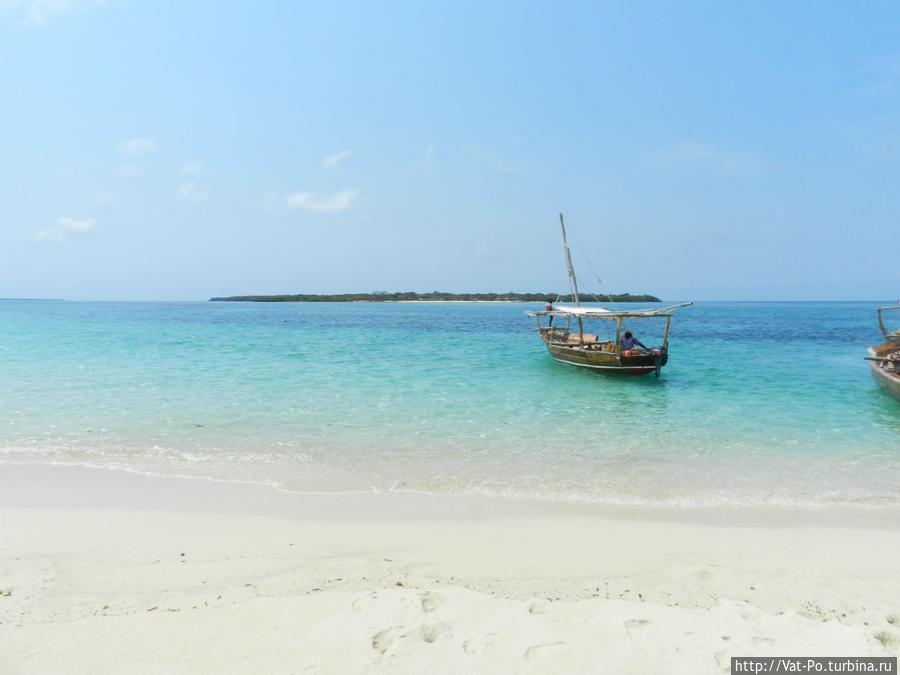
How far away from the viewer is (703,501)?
25.4ft

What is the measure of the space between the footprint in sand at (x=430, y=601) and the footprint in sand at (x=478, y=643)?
1.79 ft

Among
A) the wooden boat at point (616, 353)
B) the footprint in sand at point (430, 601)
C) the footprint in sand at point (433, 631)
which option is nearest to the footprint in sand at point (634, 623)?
the footprint in sand at point (433, 631)

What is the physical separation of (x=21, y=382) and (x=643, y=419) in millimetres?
19487

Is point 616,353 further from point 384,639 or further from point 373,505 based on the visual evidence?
point 384,639

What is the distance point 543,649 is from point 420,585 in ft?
4.71

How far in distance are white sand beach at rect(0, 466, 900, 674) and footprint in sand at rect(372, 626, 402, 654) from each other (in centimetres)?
2

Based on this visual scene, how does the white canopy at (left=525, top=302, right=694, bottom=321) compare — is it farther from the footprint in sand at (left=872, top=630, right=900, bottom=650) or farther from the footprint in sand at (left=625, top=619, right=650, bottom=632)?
the footprint in sand at (left=625, top=619, right=650, bottom=632)

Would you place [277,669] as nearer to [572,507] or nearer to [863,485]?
[572,507]

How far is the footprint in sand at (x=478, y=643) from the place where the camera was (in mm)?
3822

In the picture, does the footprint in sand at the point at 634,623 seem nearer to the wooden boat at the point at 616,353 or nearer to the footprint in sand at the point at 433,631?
the footprint in sand at the point at 433,631

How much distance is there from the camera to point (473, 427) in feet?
40.2

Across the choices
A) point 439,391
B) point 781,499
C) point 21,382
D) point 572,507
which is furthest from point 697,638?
point 21,382

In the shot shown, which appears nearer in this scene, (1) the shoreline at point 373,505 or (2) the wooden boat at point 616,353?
(1) the shoreline at point 373,505

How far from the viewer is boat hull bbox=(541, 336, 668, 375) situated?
66.7 feet
